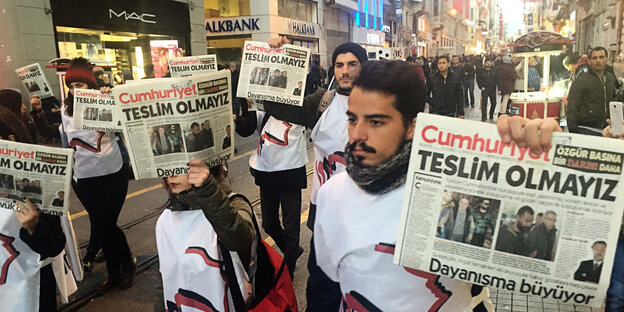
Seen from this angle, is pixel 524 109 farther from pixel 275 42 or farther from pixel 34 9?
pixel 34 9

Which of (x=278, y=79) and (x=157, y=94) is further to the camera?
(x=278, y=79)

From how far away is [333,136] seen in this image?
3.36 meters

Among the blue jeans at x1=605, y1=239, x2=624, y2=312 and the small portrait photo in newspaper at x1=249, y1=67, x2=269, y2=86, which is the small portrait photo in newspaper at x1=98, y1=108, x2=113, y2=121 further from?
the blue jeans at x1=605, y1=239, x2=624, y2=312

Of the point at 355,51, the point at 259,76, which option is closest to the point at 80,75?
the point at 259,76

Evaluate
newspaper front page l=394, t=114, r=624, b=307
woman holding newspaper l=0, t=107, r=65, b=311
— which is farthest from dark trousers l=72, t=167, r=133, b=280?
newspaper front page l=394, t=114, r=624, b=307

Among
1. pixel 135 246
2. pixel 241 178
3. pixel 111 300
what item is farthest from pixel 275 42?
pixel 241 178

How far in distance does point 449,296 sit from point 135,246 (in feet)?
14.7

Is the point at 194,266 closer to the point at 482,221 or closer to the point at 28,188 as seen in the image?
the point at 28,188

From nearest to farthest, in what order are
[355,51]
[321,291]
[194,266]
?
[321,291] < [194,266] < [355,51]

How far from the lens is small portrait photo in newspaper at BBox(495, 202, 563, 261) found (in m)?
1.18

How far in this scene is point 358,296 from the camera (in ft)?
5.14

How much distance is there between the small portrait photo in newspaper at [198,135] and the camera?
1900 mm

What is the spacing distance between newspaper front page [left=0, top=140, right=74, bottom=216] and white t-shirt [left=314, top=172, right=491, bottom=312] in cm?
137

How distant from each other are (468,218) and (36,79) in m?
7.37
